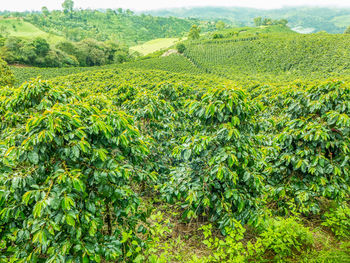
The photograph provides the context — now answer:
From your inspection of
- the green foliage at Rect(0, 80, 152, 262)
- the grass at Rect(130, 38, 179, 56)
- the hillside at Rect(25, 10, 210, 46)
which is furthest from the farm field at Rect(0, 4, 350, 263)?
the hillside at Rect(25, 10, 210, 46)

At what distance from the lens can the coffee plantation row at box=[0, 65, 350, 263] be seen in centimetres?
238

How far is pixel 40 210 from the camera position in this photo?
207cm

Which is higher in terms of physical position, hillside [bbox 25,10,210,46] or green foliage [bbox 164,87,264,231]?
hillside [bbox 25,10,210,46]

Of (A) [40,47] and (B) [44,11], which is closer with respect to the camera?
(A) [40,47]

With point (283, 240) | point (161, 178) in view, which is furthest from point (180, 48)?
point (283, 240)

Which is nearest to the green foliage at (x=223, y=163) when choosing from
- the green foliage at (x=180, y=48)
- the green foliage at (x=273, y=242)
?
the green foliage at (x=273, y=242)

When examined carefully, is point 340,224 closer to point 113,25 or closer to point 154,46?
point 154,46

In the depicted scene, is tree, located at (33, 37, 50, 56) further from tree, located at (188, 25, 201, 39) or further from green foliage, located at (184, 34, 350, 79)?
tree, located at (188, 25, 201, 39)

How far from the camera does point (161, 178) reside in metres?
4.91

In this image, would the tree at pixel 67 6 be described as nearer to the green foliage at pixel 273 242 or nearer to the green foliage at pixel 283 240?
the green foliage at pixel 273 242

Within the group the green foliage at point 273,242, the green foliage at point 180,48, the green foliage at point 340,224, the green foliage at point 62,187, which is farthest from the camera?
the green foliage at point 180,48

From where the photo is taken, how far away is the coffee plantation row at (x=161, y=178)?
238 cm

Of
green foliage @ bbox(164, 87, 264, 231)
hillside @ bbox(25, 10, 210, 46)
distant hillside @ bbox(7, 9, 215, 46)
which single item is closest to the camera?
green foliage @ bbox(164, 87, 264, 231)

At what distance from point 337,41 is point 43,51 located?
80101 millimetres
